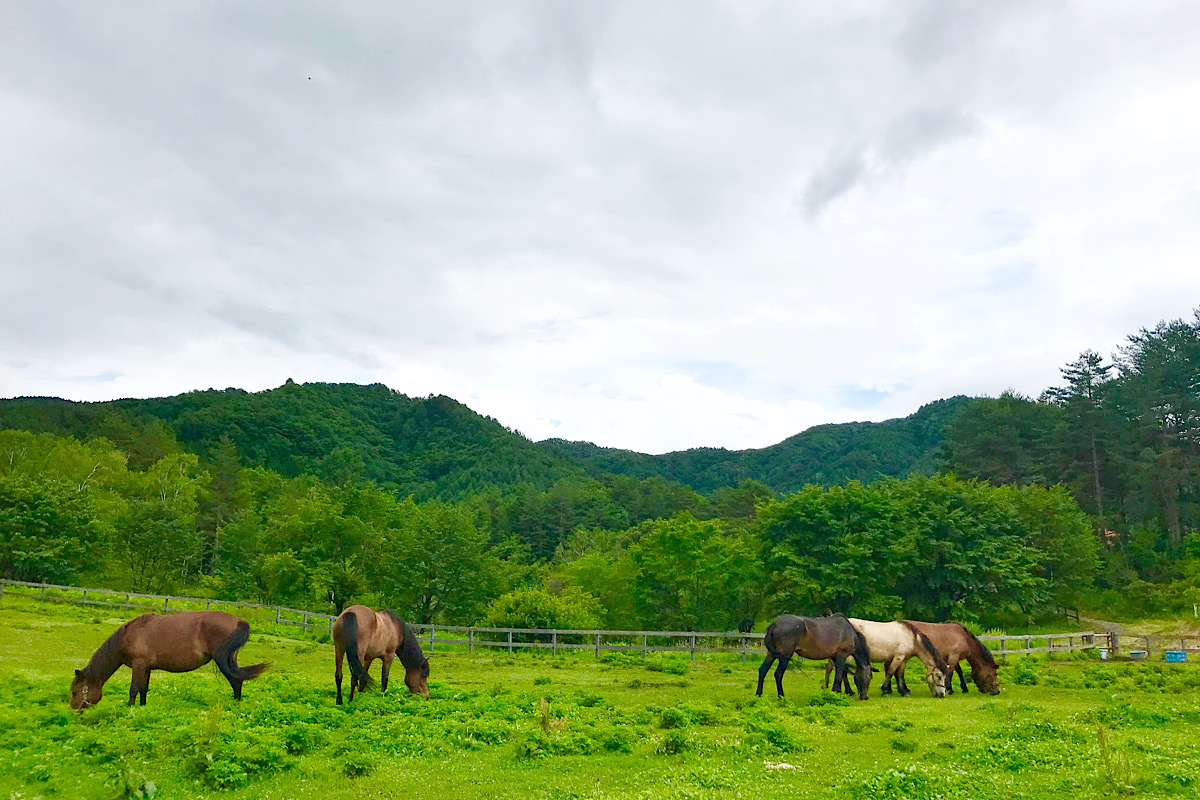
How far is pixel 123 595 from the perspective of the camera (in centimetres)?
3378

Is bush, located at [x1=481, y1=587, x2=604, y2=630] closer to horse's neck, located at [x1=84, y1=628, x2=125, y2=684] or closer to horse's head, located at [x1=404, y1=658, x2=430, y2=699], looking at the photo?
horse's head, located at [x1=404, y1=658, x2=430, y2=699]

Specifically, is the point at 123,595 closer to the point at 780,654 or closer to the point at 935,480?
the point at 780,654

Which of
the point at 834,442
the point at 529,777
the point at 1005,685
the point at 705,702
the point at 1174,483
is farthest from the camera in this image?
the point at 834,442

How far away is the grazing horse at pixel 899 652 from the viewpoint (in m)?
17.9

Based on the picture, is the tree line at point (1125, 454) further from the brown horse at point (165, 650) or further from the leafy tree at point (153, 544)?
the leafy tree at point (153, 544)

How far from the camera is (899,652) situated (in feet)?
59.5

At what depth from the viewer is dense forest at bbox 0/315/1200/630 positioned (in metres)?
35.2

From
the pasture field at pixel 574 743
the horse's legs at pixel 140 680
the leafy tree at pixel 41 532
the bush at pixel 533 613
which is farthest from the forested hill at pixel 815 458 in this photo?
the horse's legs at pixel 140 680

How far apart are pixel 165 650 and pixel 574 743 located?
8073 mm

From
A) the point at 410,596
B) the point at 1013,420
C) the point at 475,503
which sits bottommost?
the point at 410,596

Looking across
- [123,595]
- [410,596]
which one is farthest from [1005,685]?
[123,595]

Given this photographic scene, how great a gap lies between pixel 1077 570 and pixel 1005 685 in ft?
101

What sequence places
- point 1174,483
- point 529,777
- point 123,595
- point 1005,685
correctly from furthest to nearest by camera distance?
point 1174,483 → point 123,595 → point 1005,685 → point 529,777

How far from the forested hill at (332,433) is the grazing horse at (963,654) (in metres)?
89.1
